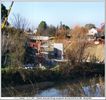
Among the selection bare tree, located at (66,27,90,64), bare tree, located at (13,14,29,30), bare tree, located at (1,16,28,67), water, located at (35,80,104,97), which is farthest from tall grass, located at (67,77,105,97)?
bare tree, located at (13,14,29,30)

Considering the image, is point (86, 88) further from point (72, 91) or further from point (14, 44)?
point (14, 44)

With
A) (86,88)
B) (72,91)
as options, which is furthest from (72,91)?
(86,88)

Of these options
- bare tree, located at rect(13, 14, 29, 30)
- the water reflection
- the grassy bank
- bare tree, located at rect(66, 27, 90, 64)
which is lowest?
the water reflection

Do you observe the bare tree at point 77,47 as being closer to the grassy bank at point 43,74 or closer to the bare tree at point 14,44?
the grassy bank at point 43,74

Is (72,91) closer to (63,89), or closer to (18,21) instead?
(63,89)

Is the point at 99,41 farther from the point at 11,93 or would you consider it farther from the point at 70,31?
the point at 11,93

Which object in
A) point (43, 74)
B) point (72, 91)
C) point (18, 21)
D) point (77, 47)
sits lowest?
point (72, 91)

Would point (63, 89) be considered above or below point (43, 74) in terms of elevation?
below

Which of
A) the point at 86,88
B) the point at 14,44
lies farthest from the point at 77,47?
the point at 14,44

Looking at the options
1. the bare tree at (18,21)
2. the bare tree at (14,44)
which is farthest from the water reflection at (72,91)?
the bare tree at (18,21)

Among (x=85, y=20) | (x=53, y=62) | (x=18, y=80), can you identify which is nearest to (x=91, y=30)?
(x=85, y=20)

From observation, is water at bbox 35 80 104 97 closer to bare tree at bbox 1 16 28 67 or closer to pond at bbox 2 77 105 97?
pond at bbox 2 77 105 97

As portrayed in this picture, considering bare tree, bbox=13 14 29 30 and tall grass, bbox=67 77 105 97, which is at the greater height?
bare tree, bbox=13 14 29 30

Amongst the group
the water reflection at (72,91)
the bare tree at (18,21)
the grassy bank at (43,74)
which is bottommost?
the water reflection at (72,91)
